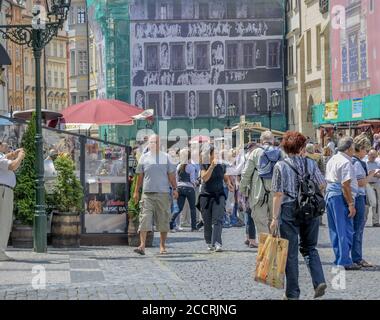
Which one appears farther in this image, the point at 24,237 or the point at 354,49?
the point at 354,49

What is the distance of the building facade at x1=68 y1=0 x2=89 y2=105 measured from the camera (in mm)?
96750

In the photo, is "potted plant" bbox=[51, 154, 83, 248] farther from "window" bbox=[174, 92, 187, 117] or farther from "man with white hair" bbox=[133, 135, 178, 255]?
"window" bbox=[174, 92, 187, 117]

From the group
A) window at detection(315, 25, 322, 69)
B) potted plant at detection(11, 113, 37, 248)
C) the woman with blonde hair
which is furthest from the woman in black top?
window at detection(315, 25, 322, 69)

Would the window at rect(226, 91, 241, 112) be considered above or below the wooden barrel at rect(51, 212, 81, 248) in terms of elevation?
above

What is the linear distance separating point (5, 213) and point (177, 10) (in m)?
59.4

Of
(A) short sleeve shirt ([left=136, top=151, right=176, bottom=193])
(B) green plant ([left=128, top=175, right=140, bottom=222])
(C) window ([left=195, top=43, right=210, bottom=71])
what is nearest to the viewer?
(A) short sleeve shirt ([left=136, top=151, right=176, bottom=193])

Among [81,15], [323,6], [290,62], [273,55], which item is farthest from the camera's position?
[81,15]

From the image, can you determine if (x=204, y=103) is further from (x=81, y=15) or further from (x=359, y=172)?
(x=359, y=172)

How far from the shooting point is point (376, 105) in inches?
1501

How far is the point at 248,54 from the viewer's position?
74812 millimetres

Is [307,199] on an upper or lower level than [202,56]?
lower

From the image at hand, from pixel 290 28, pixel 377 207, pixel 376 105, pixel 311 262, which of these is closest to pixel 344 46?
pixel 376 105

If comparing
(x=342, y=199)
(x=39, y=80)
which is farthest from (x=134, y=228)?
(x=342, y=199)

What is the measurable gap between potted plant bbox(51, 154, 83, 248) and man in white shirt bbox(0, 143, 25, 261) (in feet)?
7.00
